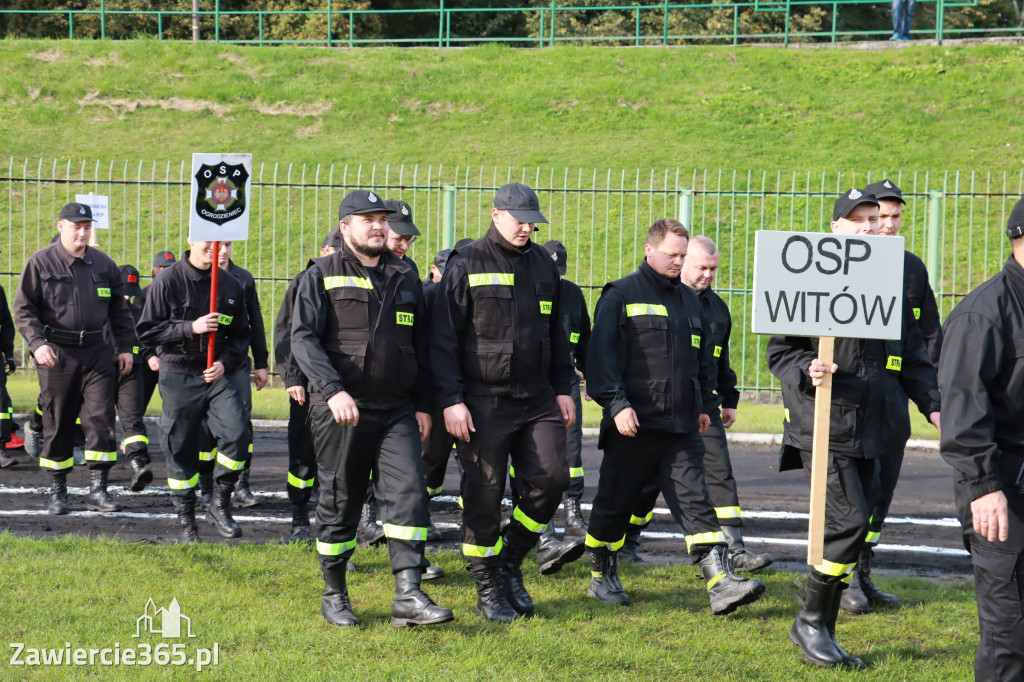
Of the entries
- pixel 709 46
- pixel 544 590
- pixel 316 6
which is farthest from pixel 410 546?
pixel 316 6

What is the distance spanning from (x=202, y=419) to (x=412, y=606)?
3153mm

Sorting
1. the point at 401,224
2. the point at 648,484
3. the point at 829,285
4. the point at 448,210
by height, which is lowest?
the point at 648,484

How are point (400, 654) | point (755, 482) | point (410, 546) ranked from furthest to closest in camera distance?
point (755, 482) < point (410, 546) < point (400, 654)

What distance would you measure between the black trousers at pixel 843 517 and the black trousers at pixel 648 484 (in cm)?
73

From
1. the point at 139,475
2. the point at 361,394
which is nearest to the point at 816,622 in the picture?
the point at 361,394

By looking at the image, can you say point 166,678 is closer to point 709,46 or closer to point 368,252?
point 368,252

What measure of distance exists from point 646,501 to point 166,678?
306 centimetres

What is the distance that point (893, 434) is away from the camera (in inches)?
228

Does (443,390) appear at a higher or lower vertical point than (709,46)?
lower

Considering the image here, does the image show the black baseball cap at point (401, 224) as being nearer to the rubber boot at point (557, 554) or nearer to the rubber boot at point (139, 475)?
the rubber boot at point (557, 554)

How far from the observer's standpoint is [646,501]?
653 cm

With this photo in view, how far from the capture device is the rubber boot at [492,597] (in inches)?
225

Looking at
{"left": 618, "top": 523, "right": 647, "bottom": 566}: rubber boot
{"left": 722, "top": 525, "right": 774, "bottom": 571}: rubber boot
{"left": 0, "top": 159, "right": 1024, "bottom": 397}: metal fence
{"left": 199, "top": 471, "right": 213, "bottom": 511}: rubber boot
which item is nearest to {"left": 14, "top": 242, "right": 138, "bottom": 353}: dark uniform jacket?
{"left": 199, "top": 471, "right": 213, "bottom": 511}: rubber boot

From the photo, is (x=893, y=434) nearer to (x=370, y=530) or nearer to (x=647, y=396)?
(x=647, y=396)
